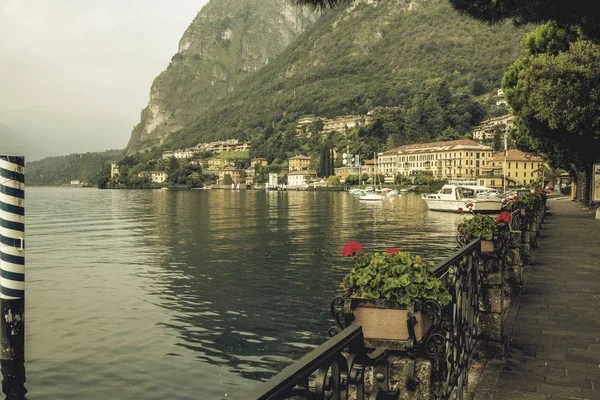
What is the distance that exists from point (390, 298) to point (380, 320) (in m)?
0.15

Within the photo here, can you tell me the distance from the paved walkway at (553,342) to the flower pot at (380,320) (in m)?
2.29

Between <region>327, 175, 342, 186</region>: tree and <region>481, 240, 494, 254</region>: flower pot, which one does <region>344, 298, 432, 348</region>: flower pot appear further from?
<region>327, 175, 342, 186</region>: tree

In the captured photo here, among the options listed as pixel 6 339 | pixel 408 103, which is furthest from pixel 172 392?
pixel 408 103

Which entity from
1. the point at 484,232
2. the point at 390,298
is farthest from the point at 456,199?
the point at 390,298

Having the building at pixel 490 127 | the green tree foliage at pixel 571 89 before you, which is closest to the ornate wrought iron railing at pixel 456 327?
the green tree foliage at pixel 571 89

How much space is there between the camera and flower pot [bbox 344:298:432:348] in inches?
114

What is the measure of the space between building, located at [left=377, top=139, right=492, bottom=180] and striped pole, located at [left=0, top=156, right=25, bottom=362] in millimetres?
138378

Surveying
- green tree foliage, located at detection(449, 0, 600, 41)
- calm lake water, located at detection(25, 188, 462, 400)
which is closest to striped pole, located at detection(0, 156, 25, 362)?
calm lake water, located at detection(25, 188, 462, 400)

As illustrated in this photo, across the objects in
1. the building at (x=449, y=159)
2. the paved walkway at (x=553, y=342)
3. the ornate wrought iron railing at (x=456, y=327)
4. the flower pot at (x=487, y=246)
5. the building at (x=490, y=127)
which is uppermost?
the building at (x=490, y=127)

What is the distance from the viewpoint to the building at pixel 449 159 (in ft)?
457

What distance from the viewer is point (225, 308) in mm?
13688

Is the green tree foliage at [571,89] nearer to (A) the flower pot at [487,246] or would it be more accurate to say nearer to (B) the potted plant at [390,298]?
(A) the flower pot at [487,246]

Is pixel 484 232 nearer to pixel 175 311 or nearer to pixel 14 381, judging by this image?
pixel 14 381

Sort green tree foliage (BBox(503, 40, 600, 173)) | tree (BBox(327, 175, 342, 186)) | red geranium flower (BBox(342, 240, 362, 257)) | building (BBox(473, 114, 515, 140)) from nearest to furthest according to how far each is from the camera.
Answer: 1. red geranium flower (BBox(342, 240, 362, 257))
2. green tree foliage (BBox(503, 40, 600, 173))
3. tree (BBox(327, 175, 342, 186))
4. building (BBox(473, 114, 515, 140))
